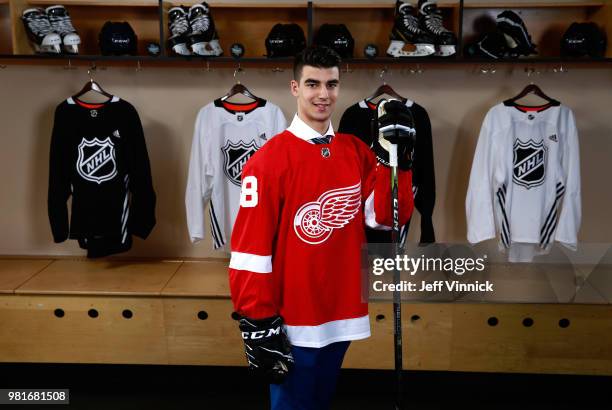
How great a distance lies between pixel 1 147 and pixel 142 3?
3.43ft

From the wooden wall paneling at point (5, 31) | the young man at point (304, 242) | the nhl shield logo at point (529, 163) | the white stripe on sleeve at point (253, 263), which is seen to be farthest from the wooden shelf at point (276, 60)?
the white stripe on sleeve at point (253, 263)

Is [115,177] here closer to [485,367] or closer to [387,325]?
[387,325]

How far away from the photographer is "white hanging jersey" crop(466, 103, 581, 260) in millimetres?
2633

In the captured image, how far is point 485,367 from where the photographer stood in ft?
8.46

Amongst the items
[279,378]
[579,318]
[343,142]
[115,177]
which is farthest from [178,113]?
[579,318]

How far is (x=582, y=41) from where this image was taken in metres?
2.58

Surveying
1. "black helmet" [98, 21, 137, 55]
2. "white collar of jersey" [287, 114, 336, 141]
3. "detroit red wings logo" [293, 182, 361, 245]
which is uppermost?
"black helmet" [98, 21, 137, 55]

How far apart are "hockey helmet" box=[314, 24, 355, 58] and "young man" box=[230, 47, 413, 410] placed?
3.17ft

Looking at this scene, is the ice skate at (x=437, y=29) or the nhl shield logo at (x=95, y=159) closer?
the ice skate at (x=437, y=29)

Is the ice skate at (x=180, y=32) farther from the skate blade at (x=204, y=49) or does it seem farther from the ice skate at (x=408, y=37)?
the ice skate at (x=408, y=37)

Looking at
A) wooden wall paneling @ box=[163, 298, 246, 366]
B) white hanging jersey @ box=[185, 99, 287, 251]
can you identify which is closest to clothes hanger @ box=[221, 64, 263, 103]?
white hanging jersey @ box=[185, 99, 287, 251]

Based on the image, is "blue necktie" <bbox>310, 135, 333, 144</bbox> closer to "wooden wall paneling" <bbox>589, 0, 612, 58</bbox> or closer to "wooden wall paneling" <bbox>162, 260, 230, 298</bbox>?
"wooden wall paneling" <bbox>162, 260, 230, 298</bbox>

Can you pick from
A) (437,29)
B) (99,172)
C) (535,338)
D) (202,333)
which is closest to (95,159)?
(99,172)

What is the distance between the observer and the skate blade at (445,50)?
257 cm
